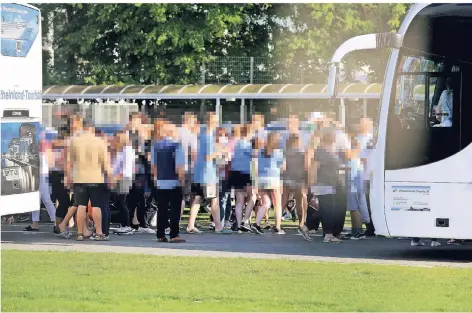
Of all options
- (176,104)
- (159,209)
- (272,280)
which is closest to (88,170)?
(159,209)

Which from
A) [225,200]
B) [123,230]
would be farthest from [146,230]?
[225,200]

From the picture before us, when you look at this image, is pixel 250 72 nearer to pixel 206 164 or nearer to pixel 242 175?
pixel 242 175

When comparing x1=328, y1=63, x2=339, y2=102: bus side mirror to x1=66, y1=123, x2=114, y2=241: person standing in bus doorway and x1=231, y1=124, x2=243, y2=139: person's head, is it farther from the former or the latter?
x1=231, y1=124, x2=243, y2=139: person's head

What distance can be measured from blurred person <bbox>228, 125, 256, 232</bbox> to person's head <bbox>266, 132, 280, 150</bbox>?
0.42 metres

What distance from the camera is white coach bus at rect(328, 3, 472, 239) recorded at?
16.5 m

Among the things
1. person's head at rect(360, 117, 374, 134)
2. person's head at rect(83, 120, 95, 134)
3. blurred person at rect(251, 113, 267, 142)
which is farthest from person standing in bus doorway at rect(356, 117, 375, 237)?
person's head at rect(83, 120, 95, 134)

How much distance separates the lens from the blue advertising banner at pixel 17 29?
18.3 m

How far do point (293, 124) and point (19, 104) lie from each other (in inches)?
173

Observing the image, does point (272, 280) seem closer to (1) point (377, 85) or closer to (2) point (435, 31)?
(2) point (435, 31)

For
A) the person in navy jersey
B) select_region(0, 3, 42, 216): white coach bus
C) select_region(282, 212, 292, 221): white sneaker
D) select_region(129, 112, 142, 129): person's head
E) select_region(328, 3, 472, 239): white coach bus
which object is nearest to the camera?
select_region(328, 3, 472, 239): white coach bus

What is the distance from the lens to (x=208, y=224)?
2333 cm

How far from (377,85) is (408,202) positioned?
1536 cm

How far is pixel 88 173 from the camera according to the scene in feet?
63.6

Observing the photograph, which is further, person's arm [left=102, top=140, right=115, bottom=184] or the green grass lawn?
person's arm [left=102, top=140, right=115, bottom=184]
